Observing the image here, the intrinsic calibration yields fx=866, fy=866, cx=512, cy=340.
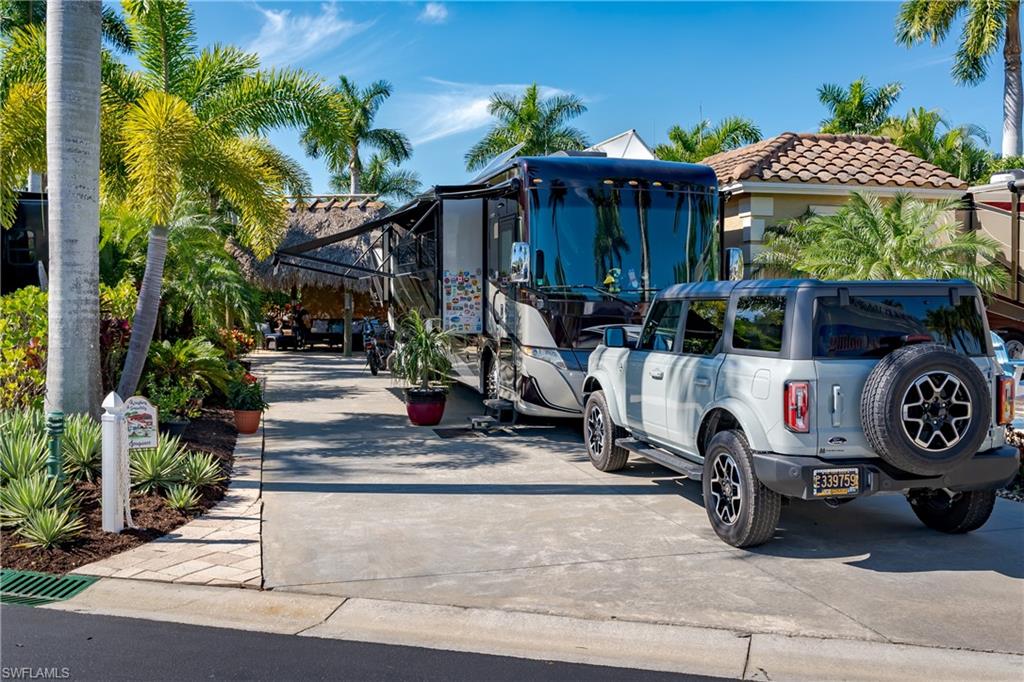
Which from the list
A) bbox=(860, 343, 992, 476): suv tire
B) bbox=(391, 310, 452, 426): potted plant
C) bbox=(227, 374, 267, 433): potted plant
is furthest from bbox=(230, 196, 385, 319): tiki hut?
bbox=(860, 343, 992, 476): suv tire

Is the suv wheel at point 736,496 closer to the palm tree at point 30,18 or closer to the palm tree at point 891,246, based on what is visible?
the palm tree at point 891,246

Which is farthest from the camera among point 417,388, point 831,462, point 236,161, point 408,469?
point 417,388

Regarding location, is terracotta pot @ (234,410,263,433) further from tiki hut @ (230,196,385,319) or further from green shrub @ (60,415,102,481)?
tiki hut @ (230,196,385,319)

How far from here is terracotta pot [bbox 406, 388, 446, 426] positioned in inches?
471

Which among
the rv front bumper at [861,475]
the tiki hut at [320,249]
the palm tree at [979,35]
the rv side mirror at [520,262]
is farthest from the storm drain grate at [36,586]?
the palm tree at [979,35]

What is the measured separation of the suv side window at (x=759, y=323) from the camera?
614 cm

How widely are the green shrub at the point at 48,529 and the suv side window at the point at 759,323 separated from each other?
5.09 m

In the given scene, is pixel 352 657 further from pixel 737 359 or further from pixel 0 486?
pixel 0 486

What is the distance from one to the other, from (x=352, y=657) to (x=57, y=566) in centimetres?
257

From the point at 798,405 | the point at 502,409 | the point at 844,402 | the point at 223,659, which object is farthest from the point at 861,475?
the point at 502,409

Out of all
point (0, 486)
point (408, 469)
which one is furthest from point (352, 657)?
point (408, 469)

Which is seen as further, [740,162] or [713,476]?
[740,162]

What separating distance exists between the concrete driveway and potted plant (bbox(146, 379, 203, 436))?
1.38m

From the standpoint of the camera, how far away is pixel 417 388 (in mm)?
12008
